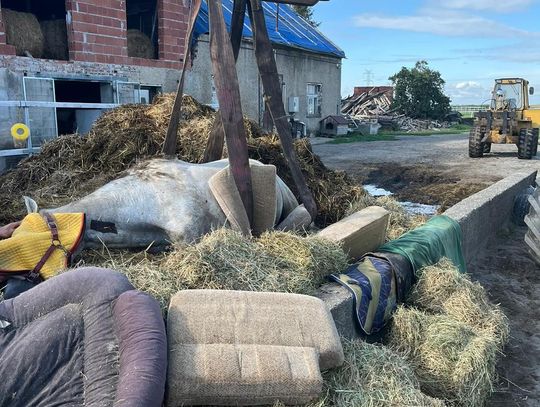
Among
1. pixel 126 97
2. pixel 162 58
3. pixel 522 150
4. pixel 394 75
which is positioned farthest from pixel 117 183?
pixel 394 75

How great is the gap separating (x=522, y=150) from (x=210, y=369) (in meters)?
16.1

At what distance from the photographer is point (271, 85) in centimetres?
439

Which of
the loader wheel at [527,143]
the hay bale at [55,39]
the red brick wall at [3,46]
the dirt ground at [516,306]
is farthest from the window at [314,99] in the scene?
the red brick wall at [3,46]

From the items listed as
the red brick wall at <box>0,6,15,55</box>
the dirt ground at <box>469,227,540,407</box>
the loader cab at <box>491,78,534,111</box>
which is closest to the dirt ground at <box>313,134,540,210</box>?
the dirt ground at <box>469,227,540,407</box>

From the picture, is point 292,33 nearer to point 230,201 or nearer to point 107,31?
point 107,31

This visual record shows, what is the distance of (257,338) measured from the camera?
2355mm

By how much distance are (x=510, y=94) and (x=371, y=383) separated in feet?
62.9

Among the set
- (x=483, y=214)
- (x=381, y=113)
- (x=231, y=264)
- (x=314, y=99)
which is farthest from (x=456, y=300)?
(x=381, y=113)

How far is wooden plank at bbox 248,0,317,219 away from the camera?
4223 millimetres

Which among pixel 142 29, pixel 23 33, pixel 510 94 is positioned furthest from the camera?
pixel 510 94

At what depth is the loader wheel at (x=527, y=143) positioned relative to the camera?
15594 mm

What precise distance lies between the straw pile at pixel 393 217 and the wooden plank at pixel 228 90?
5.92 feet

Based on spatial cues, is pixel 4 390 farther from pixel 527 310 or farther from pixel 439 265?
pixel 527 310

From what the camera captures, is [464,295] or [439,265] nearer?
[464,295]
